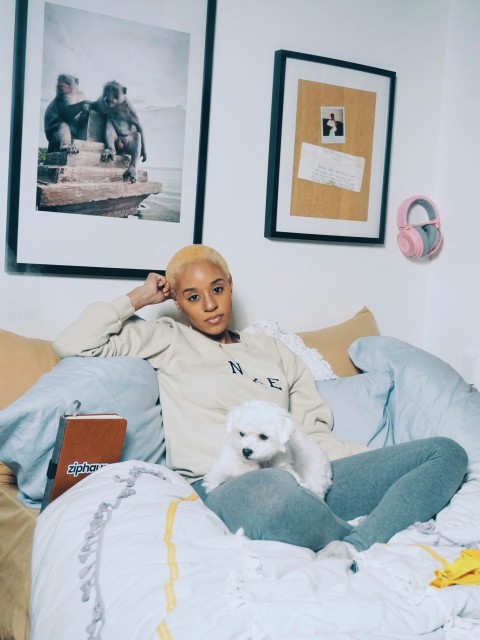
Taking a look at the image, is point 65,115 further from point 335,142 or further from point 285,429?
point 285,429

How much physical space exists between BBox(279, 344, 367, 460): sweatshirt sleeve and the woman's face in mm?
238

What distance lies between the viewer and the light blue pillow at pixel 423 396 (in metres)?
2.11

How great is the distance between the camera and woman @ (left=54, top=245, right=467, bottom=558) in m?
1.52

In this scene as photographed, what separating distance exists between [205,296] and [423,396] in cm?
75

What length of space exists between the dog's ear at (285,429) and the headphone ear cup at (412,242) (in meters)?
1.35

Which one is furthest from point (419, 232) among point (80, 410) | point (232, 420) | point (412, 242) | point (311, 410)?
point (80, 410)

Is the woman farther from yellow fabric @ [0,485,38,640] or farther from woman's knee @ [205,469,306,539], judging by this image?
yellow fabric @ [0,485,38,640]

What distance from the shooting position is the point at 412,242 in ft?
9.13

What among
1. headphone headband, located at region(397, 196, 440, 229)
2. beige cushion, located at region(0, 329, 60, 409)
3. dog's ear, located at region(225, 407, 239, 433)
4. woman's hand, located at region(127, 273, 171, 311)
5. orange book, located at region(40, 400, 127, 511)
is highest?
headphone headband, located at region(397, 196, 440, 229)

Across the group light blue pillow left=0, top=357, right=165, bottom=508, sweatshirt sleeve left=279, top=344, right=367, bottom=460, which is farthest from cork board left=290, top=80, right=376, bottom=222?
light blue pillow left=0, top=357, right=165, bottom=508

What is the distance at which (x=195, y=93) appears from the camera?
7.56ft

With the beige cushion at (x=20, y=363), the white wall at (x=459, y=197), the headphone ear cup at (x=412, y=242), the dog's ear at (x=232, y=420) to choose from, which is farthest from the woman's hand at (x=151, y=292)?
the white wall at (x=459, y=197)

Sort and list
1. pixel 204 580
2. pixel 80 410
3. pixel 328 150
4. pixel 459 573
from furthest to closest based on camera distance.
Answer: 1. pixel 328 150
2. pixel 80 410
3. pixel 459 573
4. pixel 204 580

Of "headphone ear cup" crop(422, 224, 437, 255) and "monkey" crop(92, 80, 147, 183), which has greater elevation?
"monkey" crop(92, 80, 147, 183)
